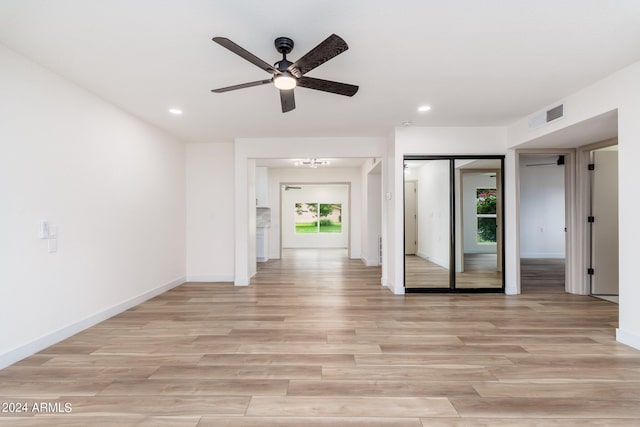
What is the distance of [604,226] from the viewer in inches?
179

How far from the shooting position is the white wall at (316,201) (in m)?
12.2

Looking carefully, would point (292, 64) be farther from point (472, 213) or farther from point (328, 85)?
point (472, 213)

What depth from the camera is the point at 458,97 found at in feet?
11.4

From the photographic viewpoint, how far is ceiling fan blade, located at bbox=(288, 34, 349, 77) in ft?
6.23

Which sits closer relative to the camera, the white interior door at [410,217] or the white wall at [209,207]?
the white interior door at [410,217]

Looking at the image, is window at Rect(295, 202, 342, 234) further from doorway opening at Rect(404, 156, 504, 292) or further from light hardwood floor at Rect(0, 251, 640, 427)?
light hardwood floor at Rect(0, 251, 640, 427)

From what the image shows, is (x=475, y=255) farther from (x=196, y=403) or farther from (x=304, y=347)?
(x=196, y=403)

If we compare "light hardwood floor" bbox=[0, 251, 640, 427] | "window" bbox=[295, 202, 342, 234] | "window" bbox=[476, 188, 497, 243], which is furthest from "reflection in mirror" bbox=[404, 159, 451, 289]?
"window" bbox=[295, 202, 342, 234]

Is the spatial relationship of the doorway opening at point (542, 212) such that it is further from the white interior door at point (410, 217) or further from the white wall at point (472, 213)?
the white interior door at point (410, 217)

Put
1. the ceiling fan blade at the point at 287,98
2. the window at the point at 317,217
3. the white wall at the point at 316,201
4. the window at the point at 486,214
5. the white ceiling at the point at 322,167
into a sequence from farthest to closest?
the window at the point at 317,217 < the white wall at the point at 316,201 < the white ceiling at the point at 322,167 < the window at the point at 486,214 < the ceiling fan blade at the point at 287,98

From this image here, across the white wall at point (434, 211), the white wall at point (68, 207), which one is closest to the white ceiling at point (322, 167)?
the white wall at point (434, 211)

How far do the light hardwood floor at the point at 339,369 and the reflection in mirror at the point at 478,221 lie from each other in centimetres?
90

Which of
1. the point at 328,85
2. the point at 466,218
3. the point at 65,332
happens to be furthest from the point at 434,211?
the point at 65,332

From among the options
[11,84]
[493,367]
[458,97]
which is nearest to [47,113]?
[11,84]
